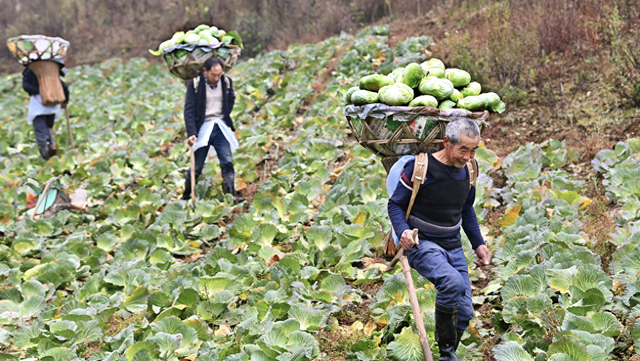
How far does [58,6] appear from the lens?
2366 cm

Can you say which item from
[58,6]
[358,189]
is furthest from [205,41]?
[58,6]

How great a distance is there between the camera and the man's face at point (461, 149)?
2.67 m

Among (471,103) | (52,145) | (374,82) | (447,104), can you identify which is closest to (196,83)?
(374,82)

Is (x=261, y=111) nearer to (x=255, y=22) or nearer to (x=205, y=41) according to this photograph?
(x=205, y=41)

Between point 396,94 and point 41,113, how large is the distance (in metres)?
6.60

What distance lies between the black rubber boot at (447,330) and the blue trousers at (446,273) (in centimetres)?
4

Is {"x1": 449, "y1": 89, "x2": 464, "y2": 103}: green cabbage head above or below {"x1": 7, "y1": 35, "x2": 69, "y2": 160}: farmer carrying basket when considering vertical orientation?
above

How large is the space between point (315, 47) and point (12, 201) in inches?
317

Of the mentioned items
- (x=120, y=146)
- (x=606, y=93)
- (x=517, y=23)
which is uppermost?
(x=517, y=23)

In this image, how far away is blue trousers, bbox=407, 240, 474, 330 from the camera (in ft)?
8.80

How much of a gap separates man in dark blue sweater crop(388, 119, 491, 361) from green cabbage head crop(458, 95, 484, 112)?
291mm

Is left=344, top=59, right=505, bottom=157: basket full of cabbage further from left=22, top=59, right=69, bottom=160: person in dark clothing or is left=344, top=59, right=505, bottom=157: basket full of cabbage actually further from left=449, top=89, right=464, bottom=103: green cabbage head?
left=22, top=59, right=69, bottom=160: person in dark clothing

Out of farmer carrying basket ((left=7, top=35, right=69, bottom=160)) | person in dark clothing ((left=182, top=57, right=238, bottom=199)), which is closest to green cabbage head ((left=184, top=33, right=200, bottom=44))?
person in dark clothing ((left=182, top=57, right=238, bottom=199))

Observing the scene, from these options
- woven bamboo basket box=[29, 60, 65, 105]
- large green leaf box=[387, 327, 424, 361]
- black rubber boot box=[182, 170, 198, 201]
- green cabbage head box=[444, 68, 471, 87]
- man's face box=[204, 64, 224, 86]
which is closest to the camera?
large green leaf box=[387, 327, 424, 361]
